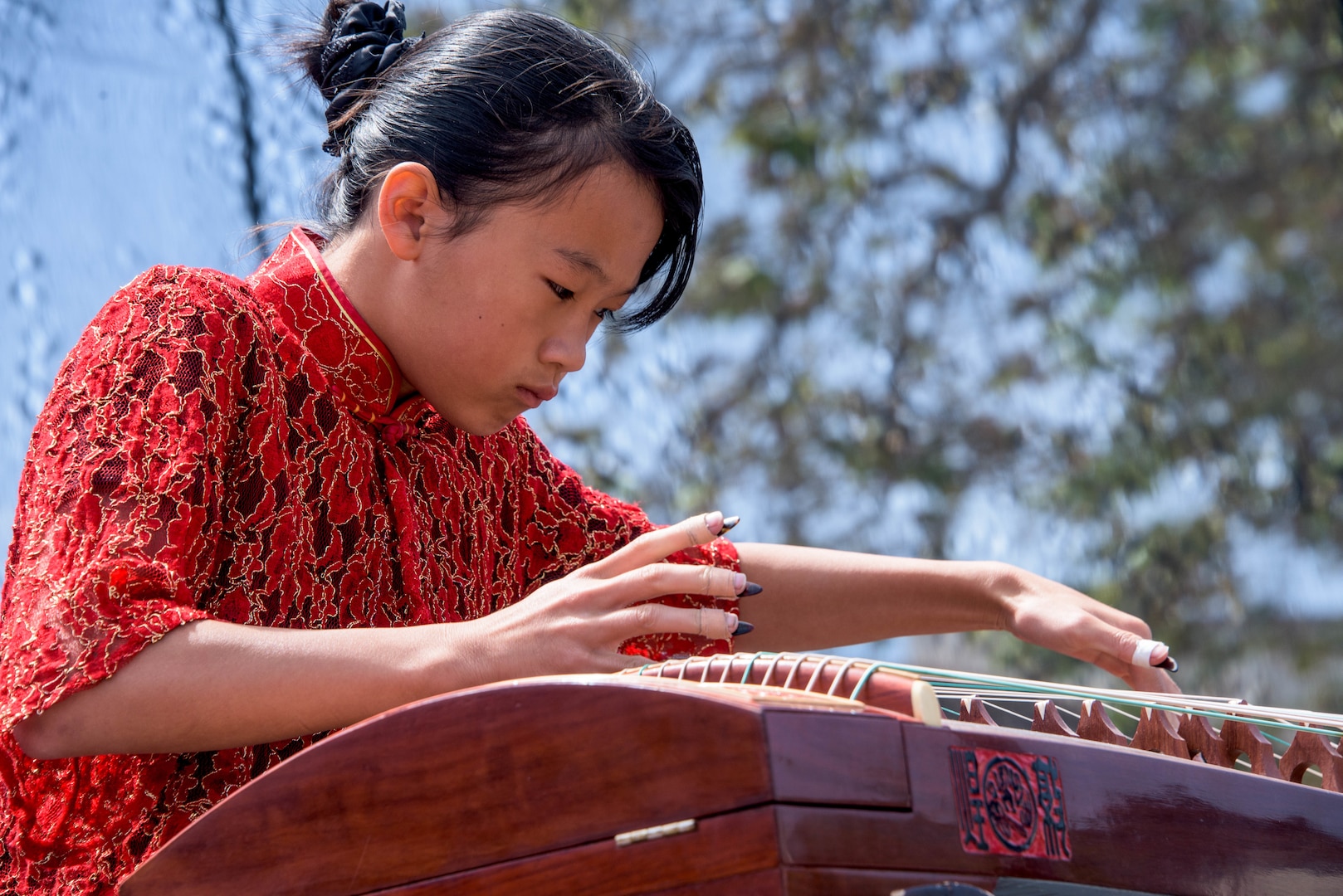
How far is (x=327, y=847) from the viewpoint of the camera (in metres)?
0.88

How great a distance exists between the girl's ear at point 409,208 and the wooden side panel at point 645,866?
0.84m

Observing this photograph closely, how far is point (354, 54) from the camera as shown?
1654 mm

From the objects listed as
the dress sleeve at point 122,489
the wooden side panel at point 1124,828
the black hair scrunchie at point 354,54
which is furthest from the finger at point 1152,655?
the black hair scrunchie at point 354,54

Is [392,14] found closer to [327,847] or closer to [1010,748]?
[327,847]

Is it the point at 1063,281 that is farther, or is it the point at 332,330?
the point at 1063,281

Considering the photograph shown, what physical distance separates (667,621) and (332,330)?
2.21ft

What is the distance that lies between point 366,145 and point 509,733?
3.24ft

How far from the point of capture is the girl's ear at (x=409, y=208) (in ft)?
4.84

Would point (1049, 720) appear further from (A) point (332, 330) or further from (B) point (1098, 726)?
(A) point (332, 330)

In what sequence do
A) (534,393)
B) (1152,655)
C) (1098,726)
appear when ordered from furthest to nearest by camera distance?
(534,393)
(1152,655)
(1098,726)

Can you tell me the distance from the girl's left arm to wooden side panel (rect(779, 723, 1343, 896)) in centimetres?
50

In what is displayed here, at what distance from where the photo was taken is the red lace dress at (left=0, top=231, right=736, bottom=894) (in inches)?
42.1

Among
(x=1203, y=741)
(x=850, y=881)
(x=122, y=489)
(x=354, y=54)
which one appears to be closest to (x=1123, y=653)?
(x=1203, y=741)

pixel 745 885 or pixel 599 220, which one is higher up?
pixel 599 220
